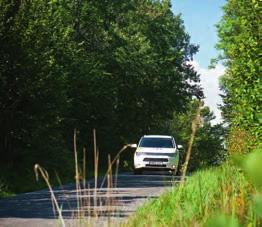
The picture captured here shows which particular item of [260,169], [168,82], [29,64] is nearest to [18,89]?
[29,64]

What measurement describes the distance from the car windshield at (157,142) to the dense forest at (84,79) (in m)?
2.07

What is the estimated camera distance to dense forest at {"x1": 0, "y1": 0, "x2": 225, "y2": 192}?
2169 centimetres

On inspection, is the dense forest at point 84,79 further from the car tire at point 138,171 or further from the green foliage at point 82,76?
the car tire at point 138,171

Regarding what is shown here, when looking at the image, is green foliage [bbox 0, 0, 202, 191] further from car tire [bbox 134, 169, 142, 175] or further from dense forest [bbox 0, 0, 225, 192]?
car tire [bbox 134, 169, 142, 175]

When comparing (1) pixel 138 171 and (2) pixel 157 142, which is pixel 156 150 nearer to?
(2) pixel 157 142

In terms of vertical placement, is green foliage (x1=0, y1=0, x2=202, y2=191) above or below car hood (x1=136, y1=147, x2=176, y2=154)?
above

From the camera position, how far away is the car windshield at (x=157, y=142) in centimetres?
2767

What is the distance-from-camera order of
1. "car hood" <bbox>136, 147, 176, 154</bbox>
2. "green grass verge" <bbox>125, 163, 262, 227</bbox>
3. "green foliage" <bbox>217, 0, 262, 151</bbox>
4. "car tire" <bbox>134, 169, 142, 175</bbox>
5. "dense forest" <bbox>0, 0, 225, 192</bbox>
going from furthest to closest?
"car tire" <bbox>134, 169, 142, 175</bbox>, "car hood" <bbox>136, 147, 176, 154</bbox>, "dense forest" <bbox>0, 0, 225, 192</bbox>, "green foliage" <bbox>217, 0, 262, 151</bbox>, "green grass verge" <bbox>125, 163, 262, 227</bbox>

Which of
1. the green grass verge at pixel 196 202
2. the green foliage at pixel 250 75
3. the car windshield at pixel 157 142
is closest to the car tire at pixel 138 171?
the car windshield at pixel 157 142

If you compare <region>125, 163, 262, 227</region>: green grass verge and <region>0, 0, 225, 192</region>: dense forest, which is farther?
<region>0, 0, 225, 192</region>: dense forest

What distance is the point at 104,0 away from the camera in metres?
45.2

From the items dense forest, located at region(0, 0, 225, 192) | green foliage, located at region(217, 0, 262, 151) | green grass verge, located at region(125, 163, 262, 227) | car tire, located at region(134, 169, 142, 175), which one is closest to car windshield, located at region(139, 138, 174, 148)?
car tire, located at region(134, 169, 142, 175)

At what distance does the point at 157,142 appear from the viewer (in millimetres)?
27938

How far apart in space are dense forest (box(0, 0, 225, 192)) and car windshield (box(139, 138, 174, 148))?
2075mm
